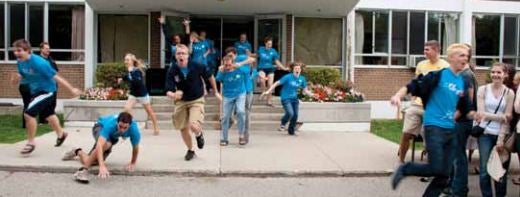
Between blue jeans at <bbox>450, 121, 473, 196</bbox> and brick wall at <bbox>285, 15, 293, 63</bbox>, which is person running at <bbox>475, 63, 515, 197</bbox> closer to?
blue jeans at <bbox>450, 121, 473, 196</bbox>

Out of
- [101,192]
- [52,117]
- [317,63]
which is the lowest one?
[101,192]

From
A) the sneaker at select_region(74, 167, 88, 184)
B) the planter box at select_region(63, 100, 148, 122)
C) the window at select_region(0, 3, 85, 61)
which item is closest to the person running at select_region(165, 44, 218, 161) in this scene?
the sneaker at select_region(74, 167, 88, 184)

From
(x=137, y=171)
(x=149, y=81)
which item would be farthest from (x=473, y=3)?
(x=137, y=171)

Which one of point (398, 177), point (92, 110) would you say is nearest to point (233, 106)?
point (92, 110)

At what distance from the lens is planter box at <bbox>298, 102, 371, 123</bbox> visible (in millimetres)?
14438

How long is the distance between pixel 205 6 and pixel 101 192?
1155cm

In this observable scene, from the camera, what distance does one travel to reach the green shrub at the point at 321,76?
1728 cm

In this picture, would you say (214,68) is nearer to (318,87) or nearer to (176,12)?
(176,12)

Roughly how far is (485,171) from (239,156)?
4030 millimetres

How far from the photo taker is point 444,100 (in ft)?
20.6

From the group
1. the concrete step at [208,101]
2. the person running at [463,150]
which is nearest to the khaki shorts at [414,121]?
the person running at [463,150]

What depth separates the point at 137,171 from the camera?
331 inches

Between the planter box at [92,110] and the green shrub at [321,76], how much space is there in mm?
4962

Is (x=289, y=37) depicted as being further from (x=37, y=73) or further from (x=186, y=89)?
(x=37, y=73)
